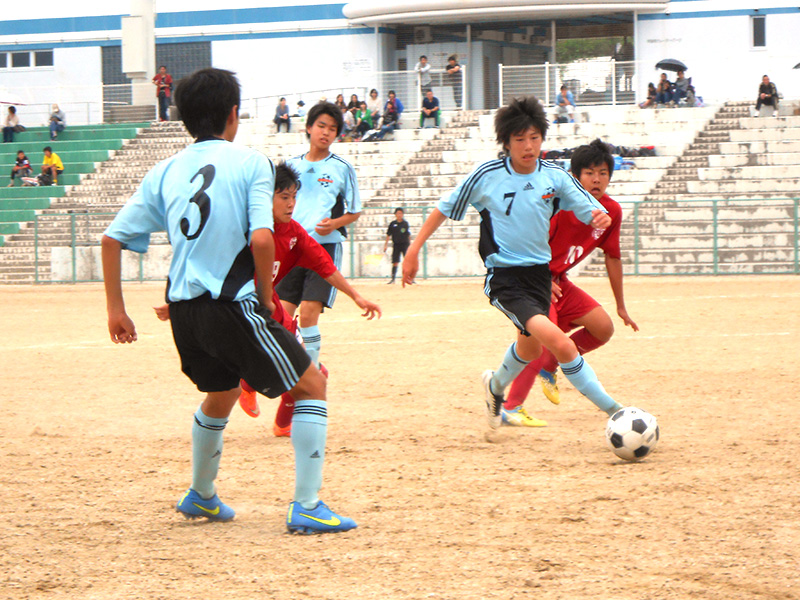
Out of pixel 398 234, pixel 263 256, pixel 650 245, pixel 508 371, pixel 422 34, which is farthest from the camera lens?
pixel 422 34

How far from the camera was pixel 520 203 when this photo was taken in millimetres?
5859

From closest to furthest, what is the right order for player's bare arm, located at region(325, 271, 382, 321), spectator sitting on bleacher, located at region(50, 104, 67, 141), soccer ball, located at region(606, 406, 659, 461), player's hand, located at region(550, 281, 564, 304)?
player's bare arm, located at region(325, 271, 382, 321) < soccer ball, located at region(606, 406, 659, 461) < player's hand, located at region(550, 281, 564, 304) < spectator sitting on bleacher, located at region(50, 104, 67, 141)

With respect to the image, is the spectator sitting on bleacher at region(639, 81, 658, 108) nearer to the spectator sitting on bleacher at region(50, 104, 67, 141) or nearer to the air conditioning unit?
the air conditioning unit

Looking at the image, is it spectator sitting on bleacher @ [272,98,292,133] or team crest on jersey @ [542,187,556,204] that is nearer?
team crest on jersey @ [542,187,556,204]

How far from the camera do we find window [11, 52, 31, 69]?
36.6 meters

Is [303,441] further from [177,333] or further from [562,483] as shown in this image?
[562,483]

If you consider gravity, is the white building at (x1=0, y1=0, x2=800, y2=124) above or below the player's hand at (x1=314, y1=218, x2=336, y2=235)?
above

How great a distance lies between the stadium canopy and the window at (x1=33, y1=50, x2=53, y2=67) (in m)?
11.6

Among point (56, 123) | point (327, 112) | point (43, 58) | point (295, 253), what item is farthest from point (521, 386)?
point (43, 58)

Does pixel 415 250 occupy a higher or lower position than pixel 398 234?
higher

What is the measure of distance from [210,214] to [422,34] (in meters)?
30.3

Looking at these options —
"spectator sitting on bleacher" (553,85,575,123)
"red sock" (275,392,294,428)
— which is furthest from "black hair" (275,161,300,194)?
"spectator sitting on bleacher" (553,85,575,123)

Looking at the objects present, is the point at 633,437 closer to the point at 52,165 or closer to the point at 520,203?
the point at 520,203

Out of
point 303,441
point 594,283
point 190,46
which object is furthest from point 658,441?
point 190,46
